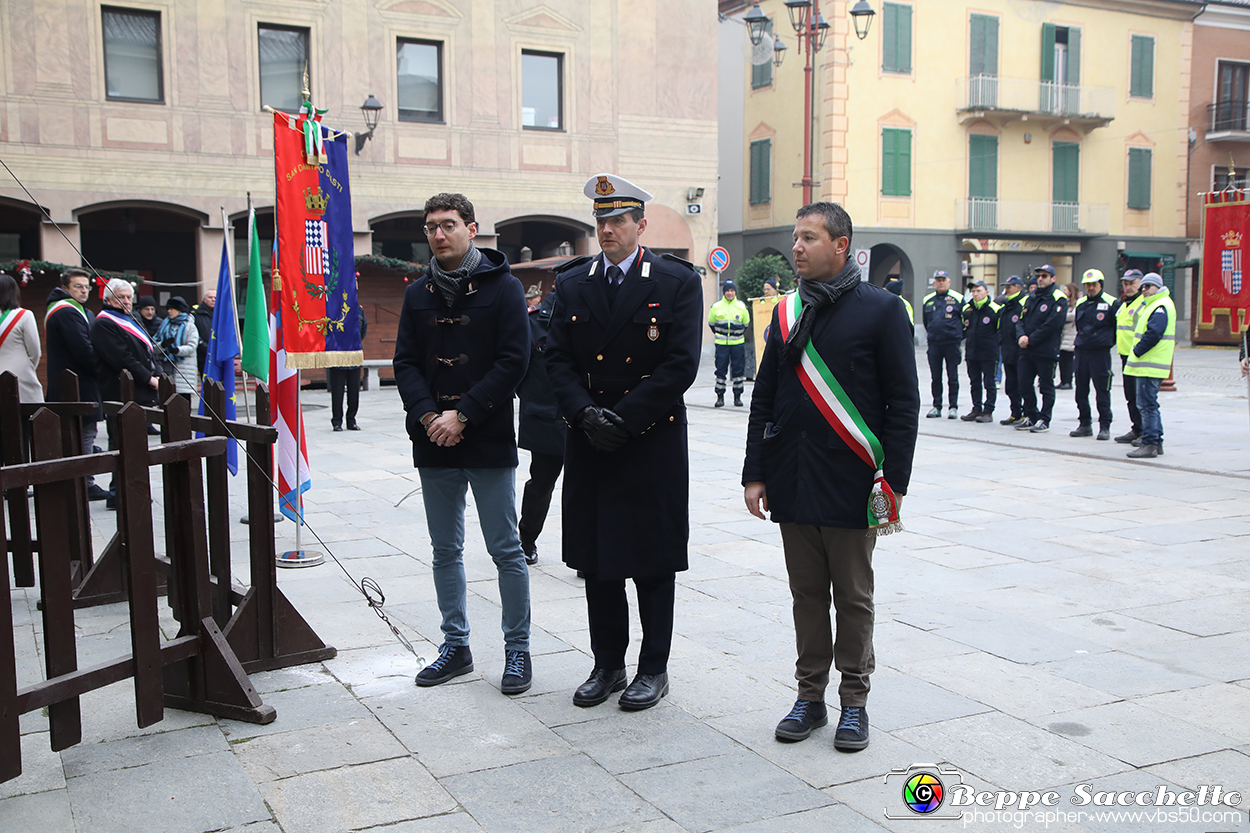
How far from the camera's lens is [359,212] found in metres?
21.4

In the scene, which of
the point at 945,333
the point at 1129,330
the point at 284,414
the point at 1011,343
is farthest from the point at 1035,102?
the point at 284,414

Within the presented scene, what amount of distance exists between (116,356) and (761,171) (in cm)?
2640

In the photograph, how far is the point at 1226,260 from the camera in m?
9.70

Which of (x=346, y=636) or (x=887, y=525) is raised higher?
(x=887, y=525)

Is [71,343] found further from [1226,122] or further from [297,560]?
[1226,122]

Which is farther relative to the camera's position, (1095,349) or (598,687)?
(1095,349)

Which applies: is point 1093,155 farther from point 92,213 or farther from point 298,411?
point 298,411

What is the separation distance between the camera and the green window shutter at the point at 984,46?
31078mm

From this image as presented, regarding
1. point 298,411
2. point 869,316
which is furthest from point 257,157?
point 869,316

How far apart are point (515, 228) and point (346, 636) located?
20251mm

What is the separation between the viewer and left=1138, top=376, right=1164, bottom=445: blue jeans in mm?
10867

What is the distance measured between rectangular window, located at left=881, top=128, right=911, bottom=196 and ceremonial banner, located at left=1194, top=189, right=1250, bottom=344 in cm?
2111

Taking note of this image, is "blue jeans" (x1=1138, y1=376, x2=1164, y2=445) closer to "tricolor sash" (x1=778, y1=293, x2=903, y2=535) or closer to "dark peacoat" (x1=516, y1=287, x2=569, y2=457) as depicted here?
"dark peacoat" (x1=516, y1=287, x2=569, y2=457)

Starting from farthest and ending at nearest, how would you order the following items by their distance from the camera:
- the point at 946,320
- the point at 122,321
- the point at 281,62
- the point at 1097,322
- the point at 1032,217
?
the point at 1032,217, the point at 281,62, the point at 946,320, the point at 1097,322, the point at 122,321
